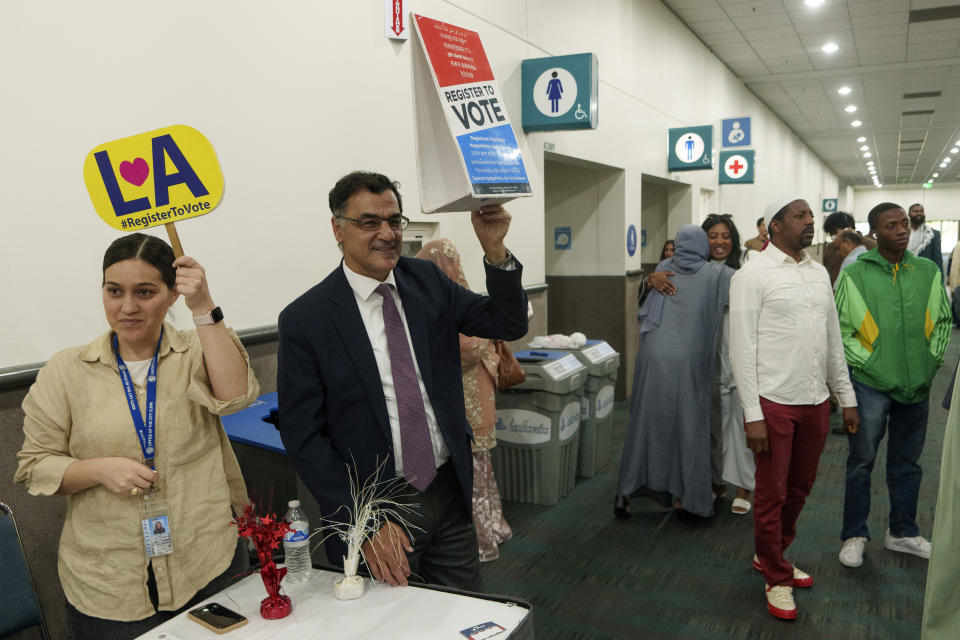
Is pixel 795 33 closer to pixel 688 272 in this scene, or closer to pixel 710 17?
pixel 710 17

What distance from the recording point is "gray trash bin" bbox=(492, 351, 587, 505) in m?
3.97

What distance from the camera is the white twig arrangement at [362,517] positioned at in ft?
4.94

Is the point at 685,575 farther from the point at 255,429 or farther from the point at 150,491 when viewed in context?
the point at 150,491

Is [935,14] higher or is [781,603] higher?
[935,14]

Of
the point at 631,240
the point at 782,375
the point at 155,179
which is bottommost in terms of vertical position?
the point at 782,375

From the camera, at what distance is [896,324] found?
9.80ft

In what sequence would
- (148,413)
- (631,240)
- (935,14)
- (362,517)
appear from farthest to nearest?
(935,14)
(631,240)
(148,413)
(362,517)

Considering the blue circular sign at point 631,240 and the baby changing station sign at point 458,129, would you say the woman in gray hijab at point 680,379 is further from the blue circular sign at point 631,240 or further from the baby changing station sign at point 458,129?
the blue circular sign at point 631,240

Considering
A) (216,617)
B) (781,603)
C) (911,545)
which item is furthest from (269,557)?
(911,545)

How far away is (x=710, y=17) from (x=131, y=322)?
7945 mm

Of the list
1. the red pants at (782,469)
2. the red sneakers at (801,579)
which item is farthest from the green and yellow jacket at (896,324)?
the red sneakers at (801,579)

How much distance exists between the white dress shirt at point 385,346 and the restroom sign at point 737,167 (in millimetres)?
8723

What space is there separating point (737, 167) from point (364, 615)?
9.26m

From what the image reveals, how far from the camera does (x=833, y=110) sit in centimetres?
1329
